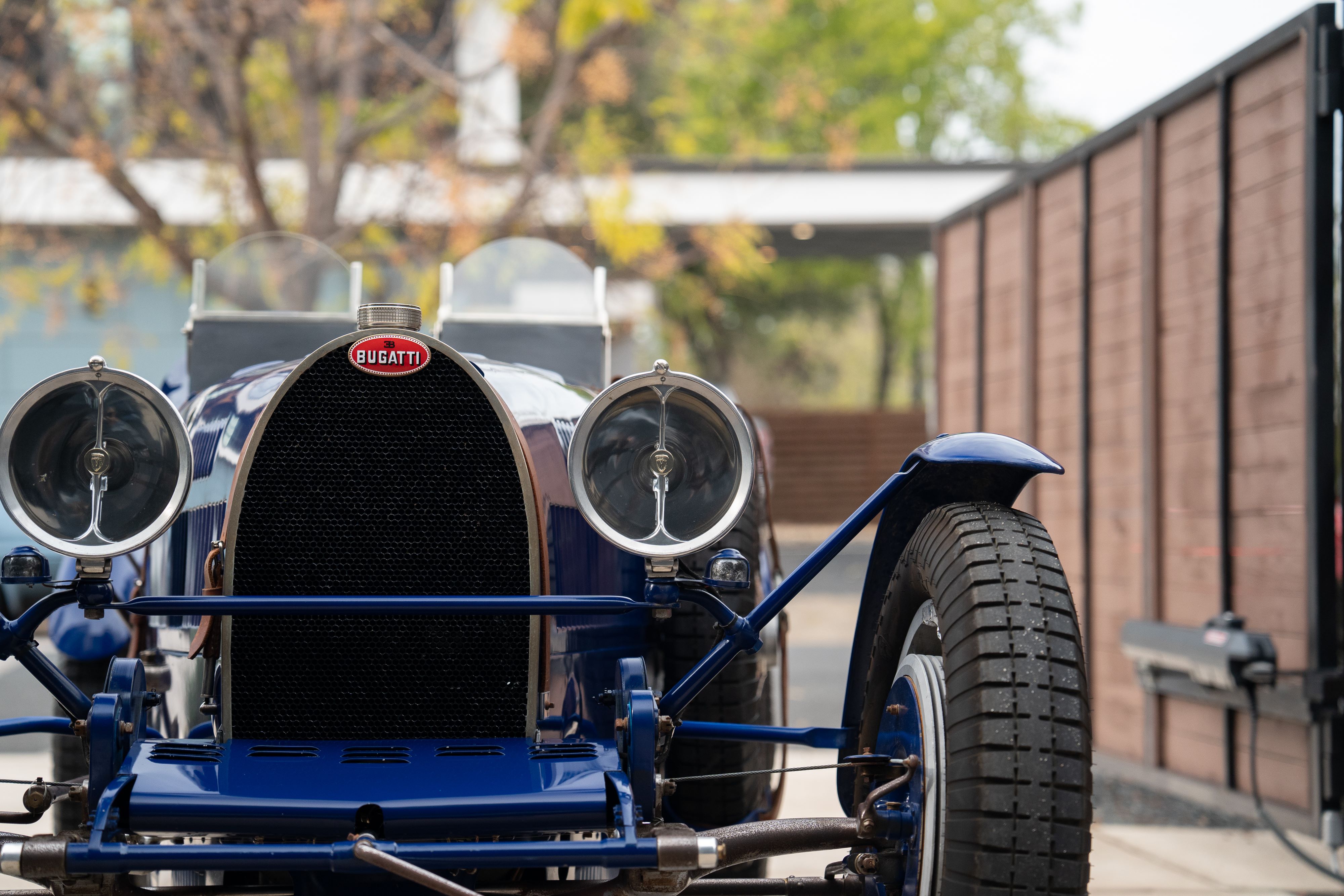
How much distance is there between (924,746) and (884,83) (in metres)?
32.3

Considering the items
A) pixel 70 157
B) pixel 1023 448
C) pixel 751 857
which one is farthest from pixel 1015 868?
pixel 70 157

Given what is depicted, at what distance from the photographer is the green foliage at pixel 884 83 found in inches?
1201

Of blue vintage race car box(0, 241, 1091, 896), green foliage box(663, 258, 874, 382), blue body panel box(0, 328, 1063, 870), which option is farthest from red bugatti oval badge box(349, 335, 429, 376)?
green foliage box(663, 258, 874, 382)

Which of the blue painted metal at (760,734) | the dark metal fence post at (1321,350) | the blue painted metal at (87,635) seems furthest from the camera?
the dark metal fence post at (1321,350)

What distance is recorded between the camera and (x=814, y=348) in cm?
4581

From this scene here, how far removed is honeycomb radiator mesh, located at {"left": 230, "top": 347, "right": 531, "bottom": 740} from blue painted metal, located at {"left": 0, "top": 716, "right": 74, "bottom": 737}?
32 cm

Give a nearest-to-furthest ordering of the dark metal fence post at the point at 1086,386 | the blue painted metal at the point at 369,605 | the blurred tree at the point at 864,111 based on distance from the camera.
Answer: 1. the blue painted metal at the point at 369,605
2. the dark metal fence post at the point at 1086,386
3. the blurred tree at the point at 864,111

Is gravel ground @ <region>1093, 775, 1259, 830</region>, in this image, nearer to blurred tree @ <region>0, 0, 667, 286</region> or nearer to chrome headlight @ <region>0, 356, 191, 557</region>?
A: chrome headlight @ <region>0, 356, 191, 557</region>

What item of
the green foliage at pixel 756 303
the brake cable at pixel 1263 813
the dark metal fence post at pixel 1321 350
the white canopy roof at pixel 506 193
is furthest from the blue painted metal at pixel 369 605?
the green foliage at pixel 756 303

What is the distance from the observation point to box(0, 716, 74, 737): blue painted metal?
8.03ft

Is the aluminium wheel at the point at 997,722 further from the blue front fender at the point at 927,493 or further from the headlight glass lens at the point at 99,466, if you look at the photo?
the headlight glass lens at the point at 99,466

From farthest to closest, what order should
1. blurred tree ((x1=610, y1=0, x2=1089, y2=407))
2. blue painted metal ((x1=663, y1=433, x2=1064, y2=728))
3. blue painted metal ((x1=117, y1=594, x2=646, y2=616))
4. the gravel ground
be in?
1. blurred tree ((x1=610, y1=0, x2=1089, y2=407))
2. the gravel ground
3. blue painted metal ((x1=663, y1=433, x2=1064, y2=728))
4. blue painted metal ((x1=117, y1=594, x2=646, y2=616))

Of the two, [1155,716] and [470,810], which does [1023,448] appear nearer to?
[470,810]

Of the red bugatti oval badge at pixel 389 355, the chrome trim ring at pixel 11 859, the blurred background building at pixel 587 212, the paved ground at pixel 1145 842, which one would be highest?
the blurred background building at pixel 587 212
